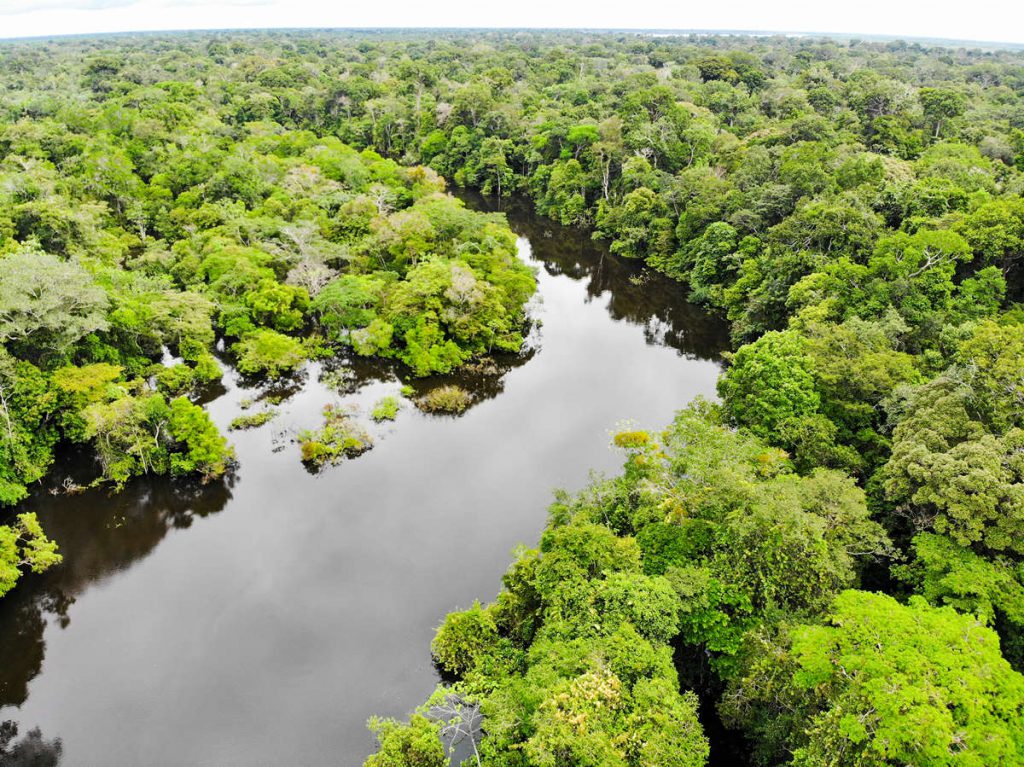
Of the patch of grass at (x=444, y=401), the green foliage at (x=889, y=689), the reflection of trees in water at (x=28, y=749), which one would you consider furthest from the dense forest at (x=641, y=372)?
the reflection of trees in water at (x=28, y=749)

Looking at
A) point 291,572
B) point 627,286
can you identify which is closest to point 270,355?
point 291,572

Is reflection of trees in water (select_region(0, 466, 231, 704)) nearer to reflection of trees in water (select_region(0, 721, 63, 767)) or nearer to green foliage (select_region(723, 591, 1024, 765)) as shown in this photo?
reflection of trees in water (select_region(0, 721, 63, 767))

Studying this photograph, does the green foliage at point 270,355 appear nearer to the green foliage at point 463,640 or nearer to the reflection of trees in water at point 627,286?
the green foliage at point 463,640

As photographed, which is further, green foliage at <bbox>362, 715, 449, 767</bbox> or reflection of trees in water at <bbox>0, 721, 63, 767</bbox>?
reflection of trees in water at <bbox>0, 721, 63, 767</bbox>

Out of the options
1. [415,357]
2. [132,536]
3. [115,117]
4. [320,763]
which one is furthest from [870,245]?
[115,117]

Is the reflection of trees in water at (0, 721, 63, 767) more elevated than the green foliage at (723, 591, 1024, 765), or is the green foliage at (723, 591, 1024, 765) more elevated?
the green foliage at (723, 591, 1024, 765)

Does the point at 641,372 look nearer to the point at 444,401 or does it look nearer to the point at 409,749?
the point at 444,401

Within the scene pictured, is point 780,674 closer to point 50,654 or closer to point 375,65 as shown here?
point 50,654

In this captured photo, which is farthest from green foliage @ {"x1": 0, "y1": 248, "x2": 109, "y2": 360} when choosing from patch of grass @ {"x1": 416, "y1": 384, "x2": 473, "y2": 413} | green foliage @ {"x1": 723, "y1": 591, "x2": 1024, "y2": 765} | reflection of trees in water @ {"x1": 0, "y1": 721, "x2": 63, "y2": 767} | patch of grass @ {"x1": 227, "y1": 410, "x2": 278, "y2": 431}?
green foliage @ {"x1": 723, "y1": 591, "x2": 1024, "y2": 765}
